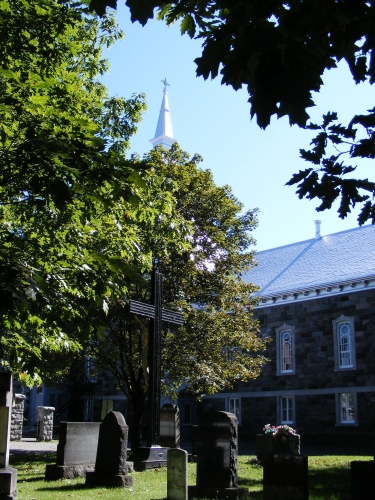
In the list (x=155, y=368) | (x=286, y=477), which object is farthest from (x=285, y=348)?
(x=286, y=477)

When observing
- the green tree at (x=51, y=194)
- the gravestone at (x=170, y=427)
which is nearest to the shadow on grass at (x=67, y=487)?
the green tree at (x=51, y=194)

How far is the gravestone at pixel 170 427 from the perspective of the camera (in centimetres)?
1766

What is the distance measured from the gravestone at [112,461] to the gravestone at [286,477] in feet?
10.9

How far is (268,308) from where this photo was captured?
99.8 ft

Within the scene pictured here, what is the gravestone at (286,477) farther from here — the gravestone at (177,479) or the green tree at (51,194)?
the green tree at (51,194)

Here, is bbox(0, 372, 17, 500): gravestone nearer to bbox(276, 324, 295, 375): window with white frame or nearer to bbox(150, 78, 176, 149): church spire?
bbox(276, 324, 295, 375): window with white frame

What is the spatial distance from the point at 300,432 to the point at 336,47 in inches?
1042

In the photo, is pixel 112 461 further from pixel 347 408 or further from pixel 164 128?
pixel 164 128

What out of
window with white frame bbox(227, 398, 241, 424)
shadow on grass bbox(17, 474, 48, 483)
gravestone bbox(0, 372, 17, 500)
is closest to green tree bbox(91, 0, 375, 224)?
gravestone bbox(0, 372, 17, 500)

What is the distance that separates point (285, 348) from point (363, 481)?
70.8 ft

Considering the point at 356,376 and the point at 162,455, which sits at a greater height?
the point at 356,376

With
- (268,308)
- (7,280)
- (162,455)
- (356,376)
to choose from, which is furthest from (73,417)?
(7,280)

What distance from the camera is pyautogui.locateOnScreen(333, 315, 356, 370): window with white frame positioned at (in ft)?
89.3

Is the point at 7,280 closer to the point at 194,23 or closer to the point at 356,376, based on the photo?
the point at 194,23
